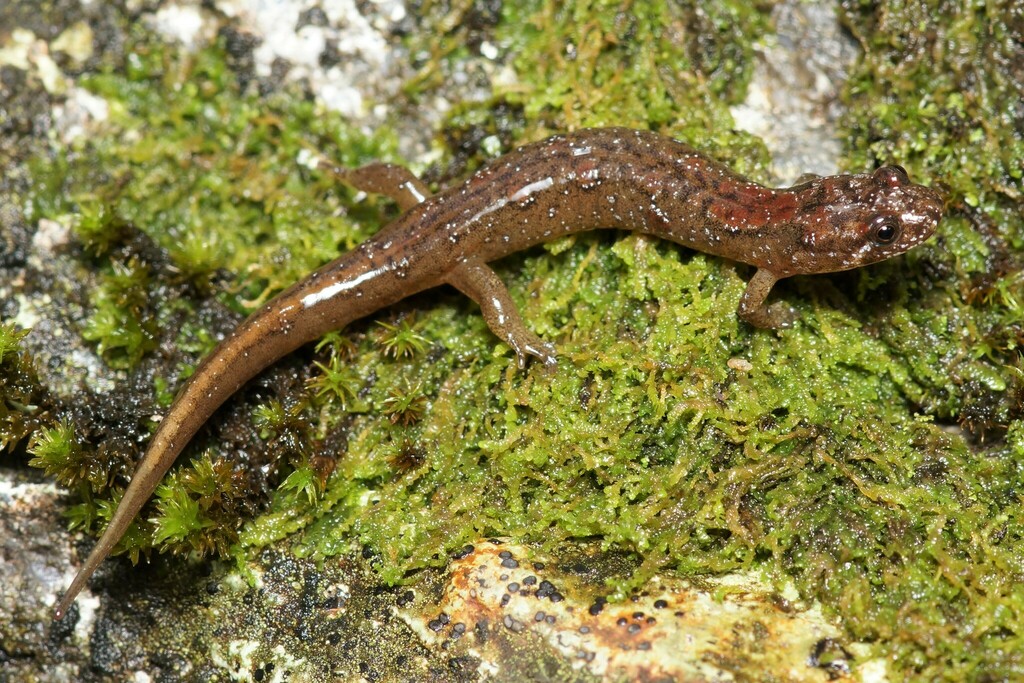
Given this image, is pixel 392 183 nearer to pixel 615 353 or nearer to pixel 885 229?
pixel 615 353

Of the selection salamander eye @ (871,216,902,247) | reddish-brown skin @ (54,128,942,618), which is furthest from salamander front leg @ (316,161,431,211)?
salamander eye @ (871,216,902,247)

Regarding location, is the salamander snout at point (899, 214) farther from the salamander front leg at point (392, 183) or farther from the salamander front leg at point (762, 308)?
the salamander front leg at point (392, 183)

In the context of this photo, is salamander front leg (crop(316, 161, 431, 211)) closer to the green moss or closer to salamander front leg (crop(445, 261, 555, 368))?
salamander front leg (crop(445, 261, 555, 368))

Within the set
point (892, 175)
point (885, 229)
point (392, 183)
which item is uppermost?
point (392, 183)

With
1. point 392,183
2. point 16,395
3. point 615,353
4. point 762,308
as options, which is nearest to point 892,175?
point 762,308

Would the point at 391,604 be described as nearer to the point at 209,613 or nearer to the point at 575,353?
the point at 209,613

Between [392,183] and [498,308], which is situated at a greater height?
[392,183]
